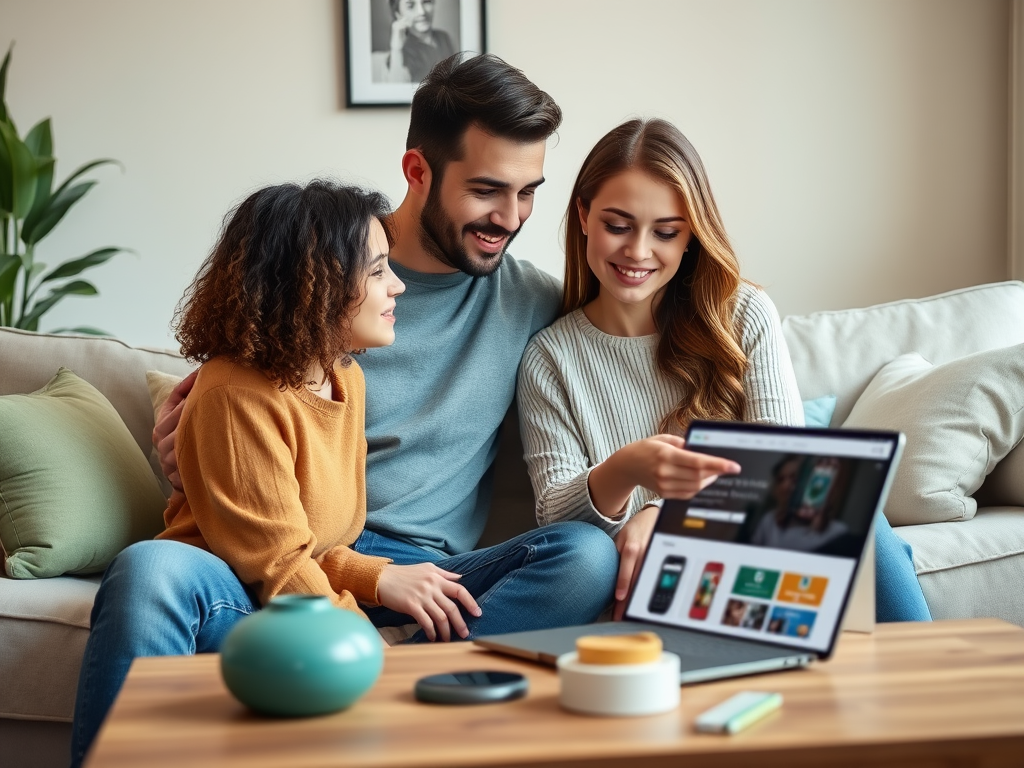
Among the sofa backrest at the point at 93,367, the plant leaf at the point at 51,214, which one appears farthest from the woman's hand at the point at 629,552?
the plant leaf at the point at 51,214

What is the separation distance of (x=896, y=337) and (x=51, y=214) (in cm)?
215

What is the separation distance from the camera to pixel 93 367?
2.15 meters

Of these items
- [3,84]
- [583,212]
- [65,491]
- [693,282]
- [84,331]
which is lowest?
[65,491]

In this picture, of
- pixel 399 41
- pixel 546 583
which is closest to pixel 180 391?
pixel 546 583

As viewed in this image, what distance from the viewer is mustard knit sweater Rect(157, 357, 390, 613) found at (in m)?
1.43

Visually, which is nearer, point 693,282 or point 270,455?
point 270,455

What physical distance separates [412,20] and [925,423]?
1833mm

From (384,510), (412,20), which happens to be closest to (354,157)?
(412,20)

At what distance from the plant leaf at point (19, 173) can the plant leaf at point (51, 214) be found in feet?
0.12

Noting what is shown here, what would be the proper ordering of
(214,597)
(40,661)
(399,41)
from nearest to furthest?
(214,597), (40,661), (399,41)

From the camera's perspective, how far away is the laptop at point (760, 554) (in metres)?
0.99

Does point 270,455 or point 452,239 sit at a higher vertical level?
point 452,239

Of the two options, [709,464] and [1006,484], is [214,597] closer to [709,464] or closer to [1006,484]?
[709,464]

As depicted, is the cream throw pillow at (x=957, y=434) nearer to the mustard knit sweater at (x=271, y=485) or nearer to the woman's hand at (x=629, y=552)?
the woman's hand at (x=629, y=552)
